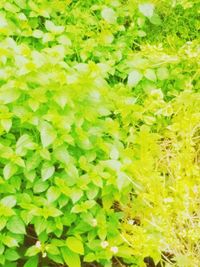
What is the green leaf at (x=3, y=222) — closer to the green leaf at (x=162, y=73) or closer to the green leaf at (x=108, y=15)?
the green leaf at (x=162, y=73)

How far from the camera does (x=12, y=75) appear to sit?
2592 millimetres

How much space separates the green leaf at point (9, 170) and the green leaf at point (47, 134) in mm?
180

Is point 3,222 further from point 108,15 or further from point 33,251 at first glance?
point 108,15

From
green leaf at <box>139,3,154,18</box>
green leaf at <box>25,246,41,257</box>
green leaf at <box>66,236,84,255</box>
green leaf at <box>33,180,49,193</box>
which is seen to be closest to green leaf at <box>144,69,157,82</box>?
green leaf at <box>139,3,154,18</box>

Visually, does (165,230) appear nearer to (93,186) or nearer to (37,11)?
(93,186)

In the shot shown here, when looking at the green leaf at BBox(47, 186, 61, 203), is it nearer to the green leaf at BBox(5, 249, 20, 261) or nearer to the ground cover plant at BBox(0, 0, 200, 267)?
the ground cover plant at BBox(0, 0, 200, 267)

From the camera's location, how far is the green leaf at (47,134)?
2.47 m

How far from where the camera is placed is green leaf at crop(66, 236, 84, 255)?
8.34 ft

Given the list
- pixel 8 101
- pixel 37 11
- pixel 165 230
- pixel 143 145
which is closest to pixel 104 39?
pixel 37 11

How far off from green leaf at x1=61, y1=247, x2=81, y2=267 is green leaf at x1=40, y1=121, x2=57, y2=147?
508 mm

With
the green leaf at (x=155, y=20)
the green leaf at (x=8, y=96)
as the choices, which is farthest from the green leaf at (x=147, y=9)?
the green leaf at (x=8, y=96)

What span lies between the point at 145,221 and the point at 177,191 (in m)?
0.24

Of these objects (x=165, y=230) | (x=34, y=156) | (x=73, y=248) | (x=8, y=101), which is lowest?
(x=73, y=248)

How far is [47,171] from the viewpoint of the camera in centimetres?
252
